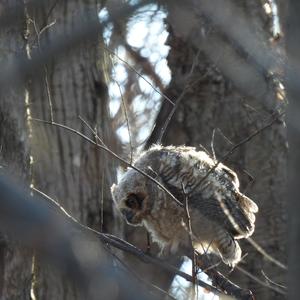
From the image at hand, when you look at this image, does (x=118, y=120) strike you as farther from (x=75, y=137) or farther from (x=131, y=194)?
(x=131, y=194)

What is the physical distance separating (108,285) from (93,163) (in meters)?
4.70

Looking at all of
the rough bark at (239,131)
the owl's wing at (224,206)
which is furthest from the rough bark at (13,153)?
the rough bark at (239,131)

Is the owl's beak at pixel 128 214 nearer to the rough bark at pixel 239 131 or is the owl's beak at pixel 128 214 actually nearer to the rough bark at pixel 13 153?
the rough bark at pixel 13 153

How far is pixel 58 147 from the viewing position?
5938 mm

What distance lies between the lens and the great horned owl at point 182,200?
547 cm

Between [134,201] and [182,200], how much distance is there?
1.11 feet

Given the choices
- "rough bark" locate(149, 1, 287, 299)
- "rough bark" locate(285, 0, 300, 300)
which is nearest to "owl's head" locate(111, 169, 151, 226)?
"rough bark" locate(149, 1, 287, 299)

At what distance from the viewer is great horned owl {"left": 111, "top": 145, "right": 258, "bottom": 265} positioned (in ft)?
18.0

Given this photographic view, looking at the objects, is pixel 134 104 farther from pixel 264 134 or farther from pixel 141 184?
pixel 141 184

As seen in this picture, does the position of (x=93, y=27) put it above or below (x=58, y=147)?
above

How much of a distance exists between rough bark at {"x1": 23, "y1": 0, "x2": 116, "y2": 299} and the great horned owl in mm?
234

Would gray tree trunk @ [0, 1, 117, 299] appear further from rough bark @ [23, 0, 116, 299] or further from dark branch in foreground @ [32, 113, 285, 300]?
dark branch in foreground @ [32, 113, 285, 300]

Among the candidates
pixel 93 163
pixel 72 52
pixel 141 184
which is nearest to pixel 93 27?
pixel 72 52

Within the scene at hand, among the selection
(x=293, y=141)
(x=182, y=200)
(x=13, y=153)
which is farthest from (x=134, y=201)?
(x=293, y=141)
